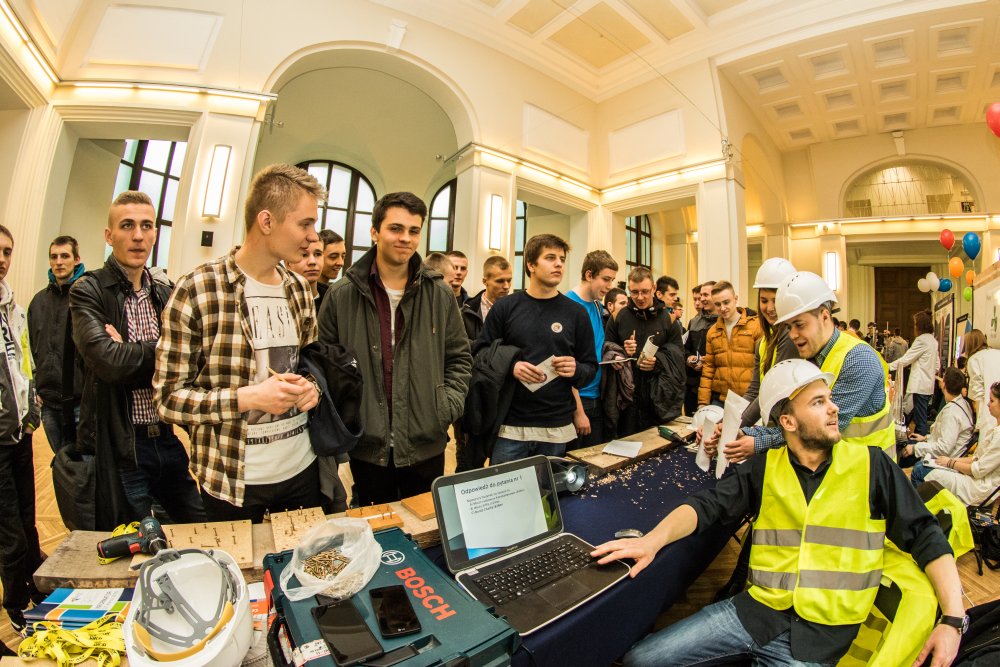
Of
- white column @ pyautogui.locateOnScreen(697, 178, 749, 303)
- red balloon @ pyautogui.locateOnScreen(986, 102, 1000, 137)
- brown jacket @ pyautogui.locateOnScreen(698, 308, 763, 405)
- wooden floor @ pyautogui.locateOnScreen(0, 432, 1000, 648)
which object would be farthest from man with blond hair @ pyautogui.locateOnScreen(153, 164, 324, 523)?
white column @ pyautogui.locateOnScreen(697, 178, 749, 303)

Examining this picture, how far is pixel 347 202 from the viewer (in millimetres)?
11617

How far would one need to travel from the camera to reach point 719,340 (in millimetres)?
3623

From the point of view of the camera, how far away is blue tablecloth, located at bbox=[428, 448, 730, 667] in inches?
38.4

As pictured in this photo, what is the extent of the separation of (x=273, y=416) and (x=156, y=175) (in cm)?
950

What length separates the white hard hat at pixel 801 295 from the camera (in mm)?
1794

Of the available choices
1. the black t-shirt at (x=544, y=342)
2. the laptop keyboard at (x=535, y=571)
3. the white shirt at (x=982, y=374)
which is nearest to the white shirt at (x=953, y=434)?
the white shirt at (x=982, y=374)

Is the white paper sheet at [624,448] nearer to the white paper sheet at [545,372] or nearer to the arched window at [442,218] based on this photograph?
the white paper sheet at [545,372]

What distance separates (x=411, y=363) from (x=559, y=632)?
44.2 inches

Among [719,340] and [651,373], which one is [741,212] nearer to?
[719,340]

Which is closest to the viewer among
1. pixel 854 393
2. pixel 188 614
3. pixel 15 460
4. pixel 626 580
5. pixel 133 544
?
pixel 188 614

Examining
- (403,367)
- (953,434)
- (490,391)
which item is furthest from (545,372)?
(953,434)

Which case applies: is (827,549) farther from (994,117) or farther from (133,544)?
(994,117)

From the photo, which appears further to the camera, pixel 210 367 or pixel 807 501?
pixel 807 501

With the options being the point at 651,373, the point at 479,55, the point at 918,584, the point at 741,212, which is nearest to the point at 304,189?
the point at 918,584
